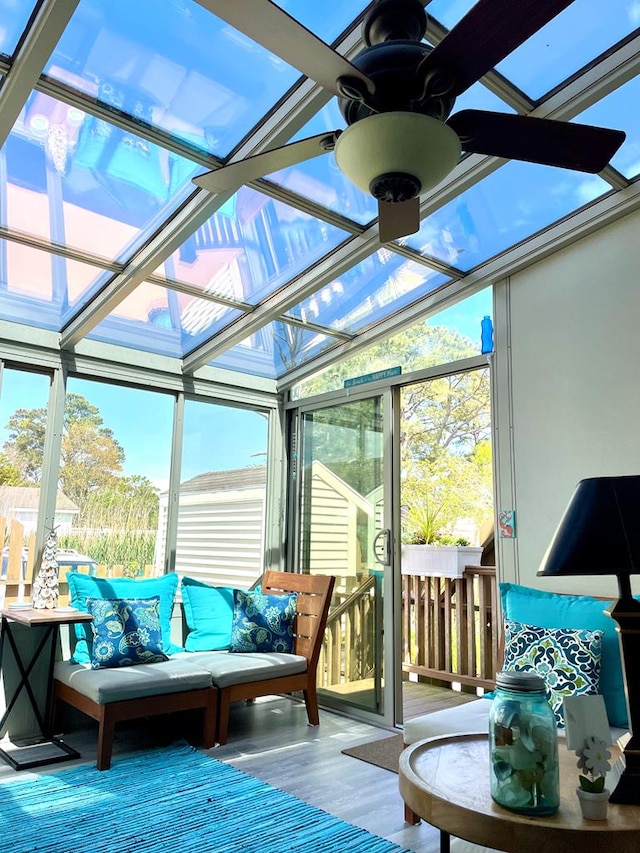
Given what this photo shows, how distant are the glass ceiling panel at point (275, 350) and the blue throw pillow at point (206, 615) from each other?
165cm

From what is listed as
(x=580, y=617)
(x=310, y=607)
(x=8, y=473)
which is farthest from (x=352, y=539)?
(x=8, y=473)

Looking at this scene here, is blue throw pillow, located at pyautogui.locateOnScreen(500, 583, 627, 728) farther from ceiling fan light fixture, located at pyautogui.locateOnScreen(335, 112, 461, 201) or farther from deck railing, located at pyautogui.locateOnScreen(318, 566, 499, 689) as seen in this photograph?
ceiling fan light fixture, located at pyautogui.locateOnScreen(335, 112, 461, 201)

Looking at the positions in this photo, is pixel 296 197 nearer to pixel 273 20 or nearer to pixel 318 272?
pixel 318 272

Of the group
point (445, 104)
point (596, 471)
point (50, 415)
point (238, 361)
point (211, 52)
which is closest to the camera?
point (445, 104)

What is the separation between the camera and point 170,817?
2.62m

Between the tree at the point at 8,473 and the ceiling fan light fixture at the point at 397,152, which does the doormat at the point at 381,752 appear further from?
the ceiling fan light fixture at the point at 397,152

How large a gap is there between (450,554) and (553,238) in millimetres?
2864

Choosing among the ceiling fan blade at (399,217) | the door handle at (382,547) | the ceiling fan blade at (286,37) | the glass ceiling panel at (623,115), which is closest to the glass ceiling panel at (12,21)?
the ceiling fan blade at (286,37)

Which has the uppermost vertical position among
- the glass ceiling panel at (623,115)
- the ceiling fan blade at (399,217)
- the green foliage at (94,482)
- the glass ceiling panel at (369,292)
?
the glass ceiling panel at (623,115)

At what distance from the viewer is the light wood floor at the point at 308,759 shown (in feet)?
8.78

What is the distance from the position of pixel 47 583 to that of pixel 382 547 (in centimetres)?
213

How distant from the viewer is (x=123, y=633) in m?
3.62

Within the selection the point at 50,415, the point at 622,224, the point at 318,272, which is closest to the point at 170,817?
the point at 50,415

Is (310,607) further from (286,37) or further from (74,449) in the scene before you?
(286,37)
